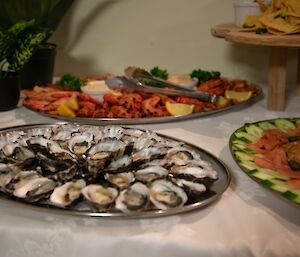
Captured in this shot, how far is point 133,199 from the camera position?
0.45 m

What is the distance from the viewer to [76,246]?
1.47 ft

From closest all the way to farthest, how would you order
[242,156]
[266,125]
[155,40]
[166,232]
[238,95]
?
[166,232] < [242,156] < [266,125] < [238,95] < [155,40]

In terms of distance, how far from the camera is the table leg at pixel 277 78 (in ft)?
2.84

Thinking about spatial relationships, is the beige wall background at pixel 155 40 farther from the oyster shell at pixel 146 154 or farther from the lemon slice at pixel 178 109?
the oyster shell at pixel 146 154

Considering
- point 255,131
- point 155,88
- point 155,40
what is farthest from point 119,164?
point 155,40

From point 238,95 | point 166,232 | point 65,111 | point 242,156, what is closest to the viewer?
point 166,232

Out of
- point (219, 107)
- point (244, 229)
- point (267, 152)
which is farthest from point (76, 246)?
point (219, 107)

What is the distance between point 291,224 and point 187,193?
116mm

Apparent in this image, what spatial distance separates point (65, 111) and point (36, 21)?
286 millimetres

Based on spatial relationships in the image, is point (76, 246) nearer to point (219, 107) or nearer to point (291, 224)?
point (291, 224)

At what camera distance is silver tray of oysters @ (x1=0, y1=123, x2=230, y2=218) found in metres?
0.45

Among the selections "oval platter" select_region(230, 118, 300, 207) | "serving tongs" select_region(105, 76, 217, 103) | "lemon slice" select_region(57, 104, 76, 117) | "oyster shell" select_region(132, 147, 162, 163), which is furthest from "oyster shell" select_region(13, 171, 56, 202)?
"serving tongs" select_region(105, 76, 217, 103)

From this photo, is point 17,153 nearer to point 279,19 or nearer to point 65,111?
point 65,111

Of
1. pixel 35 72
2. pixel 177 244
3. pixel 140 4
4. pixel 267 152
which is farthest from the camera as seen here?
pixel 140 4
